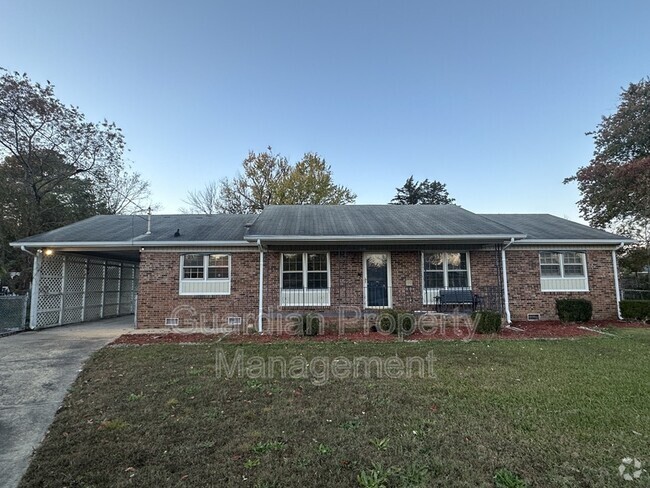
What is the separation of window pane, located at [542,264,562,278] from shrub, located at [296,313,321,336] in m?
8.16

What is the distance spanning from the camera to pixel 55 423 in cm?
392

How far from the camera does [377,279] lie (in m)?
11.2

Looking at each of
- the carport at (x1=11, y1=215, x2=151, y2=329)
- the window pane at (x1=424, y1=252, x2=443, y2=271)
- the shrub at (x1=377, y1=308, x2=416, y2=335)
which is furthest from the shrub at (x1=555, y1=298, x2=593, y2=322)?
the carport at (x1=11, y1=215, x2=151, y2=329)

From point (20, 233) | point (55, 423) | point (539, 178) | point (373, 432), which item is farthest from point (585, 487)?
point (20, 233)

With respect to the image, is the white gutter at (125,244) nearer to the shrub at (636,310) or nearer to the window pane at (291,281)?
the window pane at (291,281)

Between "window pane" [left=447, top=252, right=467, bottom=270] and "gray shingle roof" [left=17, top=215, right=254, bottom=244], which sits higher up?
"gray shingle roof" [left=17, top=215, right=254, bottom=244]

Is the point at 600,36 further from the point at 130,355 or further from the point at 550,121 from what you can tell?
the point at 130,355

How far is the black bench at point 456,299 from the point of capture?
10.7m

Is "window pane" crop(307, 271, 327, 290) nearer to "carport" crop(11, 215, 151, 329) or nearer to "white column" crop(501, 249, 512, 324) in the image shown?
"carport" crop(11, 215, 151, 329)

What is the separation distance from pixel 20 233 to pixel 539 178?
28.3 m

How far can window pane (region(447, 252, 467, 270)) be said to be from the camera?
11352 mm

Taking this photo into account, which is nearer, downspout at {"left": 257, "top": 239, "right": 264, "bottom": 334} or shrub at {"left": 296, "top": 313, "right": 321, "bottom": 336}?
shrub at {"left": 296, "top": 313, "right": 321, "bottom": 336}

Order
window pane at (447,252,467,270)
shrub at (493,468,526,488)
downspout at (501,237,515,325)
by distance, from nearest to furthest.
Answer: shrub at (493,468,526,488)
downspout at (501,237,515,325)
window pane at (447,252,467,270)

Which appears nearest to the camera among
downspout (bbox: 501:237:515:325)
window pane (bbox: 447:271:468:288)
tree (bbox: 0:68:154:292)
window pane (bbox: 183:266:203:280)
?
downspout (bbox: 501:237:515:325)
